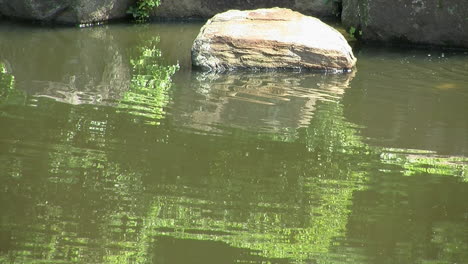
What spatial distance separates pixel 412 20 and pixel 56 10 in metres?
4.71

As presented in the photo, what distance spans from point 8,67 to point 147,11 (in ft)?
12.2

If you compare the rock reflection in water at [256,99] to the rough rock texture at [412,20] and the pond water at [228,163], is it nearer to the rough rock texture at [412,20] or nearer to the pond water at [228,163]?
the pond water at [228,163]

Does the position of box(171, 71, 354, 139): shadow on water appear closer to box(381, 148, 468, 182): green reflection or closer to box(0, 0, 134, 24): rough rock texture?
box(381, 148, 468, 182): green reflection

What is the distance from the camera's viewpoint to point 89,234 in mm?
4602

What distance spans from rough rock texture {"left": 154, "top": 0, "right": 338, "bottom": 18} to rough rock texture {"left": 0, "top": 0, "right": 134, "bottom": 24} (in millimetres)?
1049

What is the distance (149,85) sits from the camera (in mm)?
8289

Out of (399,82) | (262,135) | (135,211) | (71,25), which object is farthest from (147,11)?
(135,211)

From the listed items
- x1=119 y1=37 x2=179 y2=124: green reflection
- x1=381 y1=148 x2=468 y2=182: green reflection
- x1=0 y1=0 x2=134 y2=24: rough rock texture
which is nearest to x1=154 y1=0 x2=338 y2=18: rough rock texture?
Answer: x1=0 y1=0 x2=134 y2=24: rough rock texture

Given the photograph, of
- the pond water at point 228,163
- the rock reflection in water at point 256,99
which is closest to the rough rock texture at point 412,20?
the pond water at point 228,163

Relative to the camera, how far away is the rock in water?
9070 mm

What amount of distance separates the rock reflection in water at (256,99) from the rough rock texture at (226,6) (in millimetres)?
3269

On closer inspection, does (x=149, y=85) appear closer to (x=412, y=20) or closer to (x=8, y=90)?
(x=8, y=90)

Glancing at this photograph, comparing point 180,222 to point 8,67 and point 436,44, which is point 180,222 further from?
point 436,44

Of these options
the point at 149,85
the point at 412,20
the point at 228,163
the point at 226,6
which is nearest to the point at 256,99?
the point at 149,85
